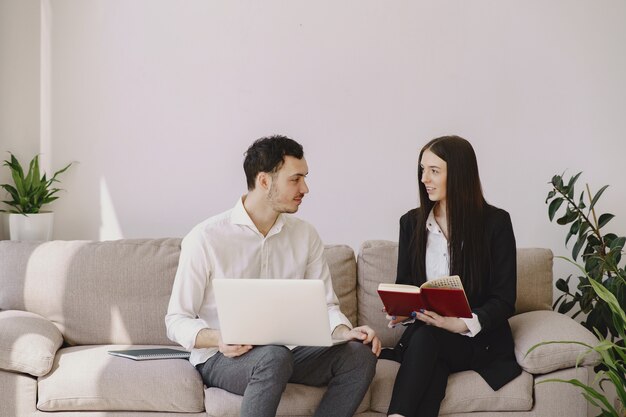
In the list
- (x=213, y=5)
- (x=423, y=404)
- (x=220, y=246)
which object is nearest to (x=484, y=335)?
(x=423, y=404)

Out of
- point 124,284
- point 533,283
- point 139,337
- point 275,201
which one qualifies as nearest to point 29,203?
point 124,284

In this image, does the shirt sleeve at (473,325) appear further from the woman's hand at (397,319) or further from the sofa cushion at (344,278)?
the sofa cushion at (344,278)

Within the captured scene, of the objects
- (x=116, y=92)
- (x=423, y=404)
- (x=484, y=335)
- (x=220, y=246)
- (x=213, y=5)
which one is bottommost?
(x=423, y=404)

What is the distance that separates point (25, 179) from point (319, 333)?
1869mm

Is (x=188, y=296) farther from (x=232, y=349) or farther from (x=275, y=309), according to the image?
(x=275, y=309)

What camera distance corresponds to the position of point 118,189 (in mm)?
3947

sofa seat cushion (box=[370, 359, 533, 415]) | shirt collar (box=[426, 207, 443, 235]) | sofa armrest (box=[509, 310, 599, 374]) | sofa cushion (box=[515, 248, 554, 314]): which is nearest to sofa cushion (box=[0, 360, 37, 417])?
sofa seat cushion (box=[370, 359, 533, 415])

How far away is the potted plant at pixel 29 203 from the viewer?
12.1 feet

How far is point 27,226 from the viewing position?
3.67 metres

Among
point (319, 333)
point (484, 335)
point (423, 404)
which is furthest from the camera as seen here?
point (484, 335)

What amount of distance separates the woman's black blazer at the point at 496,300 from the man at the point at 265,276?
41cm

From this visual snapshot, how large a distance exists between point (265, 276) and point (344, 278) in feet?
1.77

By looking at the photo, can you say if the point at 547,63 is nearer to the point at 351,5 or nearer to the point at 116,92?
the point at 351,5

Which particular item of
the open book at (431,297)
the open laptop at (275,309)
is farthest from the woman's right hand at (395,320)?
the open laptop at (275,309)
